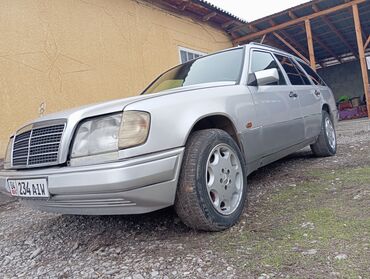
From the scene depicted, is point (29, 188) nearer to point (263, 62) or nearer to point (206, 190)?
point (206, 190)

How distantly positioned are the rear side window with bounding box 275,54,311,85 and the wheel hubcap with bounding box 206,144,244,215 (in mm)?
1936

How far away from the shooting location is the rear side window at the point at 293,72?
3.99m

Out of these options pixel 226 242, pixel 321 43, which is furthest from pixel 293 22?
pixel 226 242

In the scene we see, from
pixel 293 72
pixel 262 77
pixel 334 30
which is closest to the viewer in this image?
pixel 262 77

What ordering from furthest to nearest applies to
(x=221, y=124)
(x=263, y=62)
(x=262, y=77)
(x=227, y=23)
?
(x=227, y=23) < (x=263, y=62) < (x=262, y=77) < (x=221, y=124)

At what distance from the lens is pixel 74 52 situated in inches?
253

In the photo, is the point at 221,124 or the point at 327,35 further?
the point at 327,35

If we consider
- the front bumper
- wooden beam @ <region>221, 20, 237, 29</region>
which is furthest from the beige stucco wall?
the front bumper

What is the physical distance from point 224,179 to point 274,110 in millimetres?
1164

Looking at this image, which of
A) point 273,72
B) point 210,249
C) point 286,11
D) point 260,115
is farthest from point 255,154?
point 286,11

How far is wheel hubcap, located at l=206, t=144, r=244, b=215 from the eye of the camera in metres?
2.24

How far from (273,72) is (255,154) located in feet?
2.46

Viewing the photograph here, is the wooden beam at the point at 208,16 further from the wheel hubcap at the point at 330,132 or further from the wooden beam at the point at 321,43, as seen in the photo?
the wheel hubcap at the point at 330,132

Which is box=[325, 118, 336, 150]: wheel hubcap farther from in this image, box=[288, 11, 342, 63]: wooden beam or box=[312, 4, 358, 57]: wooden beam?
box=[288, 11, 342, 63]: wooden beam
